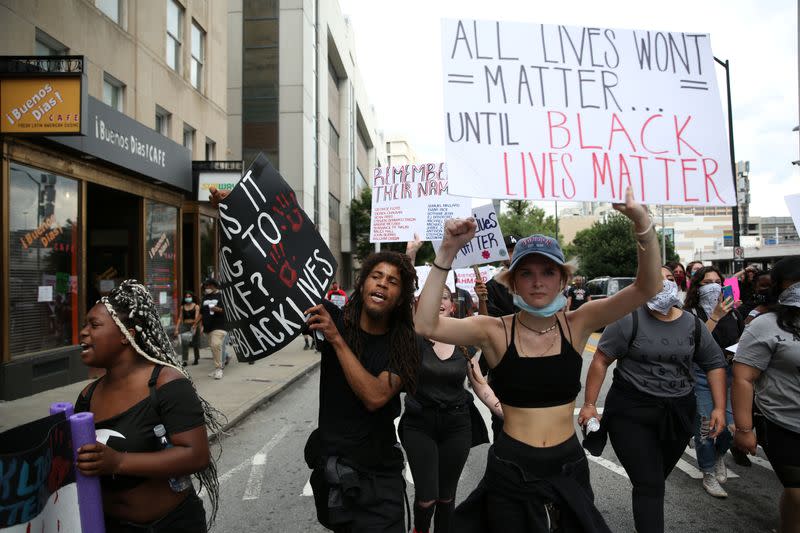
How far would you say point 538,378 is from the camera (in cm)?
265

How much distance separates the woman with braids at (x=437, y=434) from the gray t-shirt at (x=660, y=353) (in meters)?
0.92

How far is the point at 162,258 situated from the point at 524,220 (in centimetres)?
6396

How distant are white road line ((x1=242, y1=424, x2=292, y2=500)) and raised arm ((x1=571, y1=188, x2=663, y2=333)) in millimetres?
3573

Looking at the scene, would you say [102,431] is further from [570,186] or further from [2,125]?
[2,125]

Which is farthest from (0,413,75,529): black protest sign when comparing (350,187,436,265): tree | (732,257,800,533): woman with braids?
(350,187,436,265): tree

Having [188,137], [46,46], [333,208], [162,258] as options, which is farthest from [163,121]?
[333,208]

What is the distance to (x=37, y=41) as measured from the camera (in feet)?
32.1

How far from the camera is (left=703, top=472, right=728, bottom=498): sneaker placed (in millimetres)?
4891

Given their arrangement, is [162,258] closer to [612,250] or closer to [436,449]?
[436,449]

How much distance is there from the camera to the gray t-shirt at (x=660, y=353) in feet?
12.4

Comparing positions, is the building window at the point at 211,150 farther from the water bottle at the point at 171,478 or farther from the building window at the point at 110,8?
the water bottle at the point at 171,478

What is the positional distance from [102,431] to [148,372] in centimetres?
28

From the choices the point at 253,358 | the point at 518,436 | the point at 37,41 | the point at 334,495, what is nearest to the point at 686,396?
the point at 518,436

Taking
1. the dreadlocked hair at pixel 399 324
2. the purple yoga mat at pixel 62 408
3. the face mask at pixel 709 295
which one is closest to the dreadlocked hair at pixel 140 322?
the purple yoga mat at pixel 62 408
